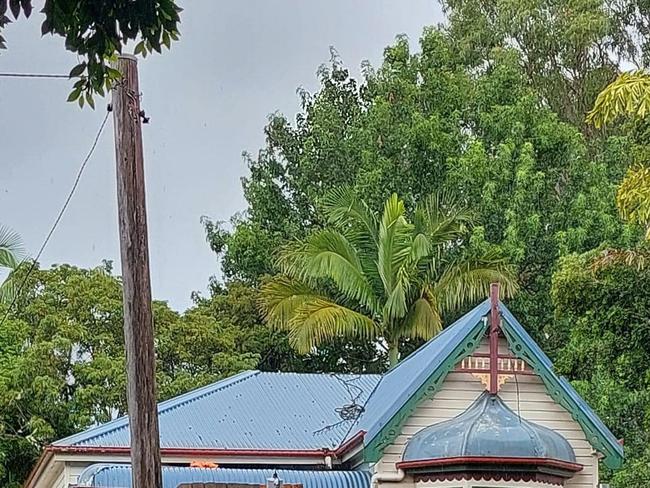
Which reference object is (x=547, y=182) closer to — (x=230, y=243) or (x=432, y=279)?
(x=432, y=279)

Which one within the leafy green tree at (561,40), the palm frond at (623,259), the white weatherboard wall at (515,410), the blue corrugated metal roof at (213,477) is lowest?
the blue corrugated metal roof at (213,477)

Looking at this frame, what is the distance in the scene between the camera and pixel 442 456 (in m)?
14.5

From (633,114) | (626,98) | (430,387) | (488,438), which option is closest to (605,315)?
(488,438)

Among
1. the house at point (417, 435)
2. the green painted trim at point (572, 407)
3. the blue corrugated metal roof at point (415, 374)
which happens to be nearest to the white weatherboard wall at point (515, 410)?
the house at point (417, 435)

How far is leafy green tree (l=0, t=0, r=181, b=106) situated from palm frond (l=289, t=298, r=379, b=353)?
18.2m

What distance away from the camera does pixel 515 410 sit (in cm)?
1556

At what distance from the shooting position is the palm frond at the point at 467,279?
2542cm

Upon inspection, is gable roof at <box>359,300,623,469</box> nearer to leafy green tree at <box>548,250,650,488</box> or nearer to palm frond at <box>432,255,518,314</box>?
leafy green tree at <box>548,250,650,488</box>

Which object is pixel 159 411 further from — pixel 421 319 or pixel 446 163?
pixel 446 163

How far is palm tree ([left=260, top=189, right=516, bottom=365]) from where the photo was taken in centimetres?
2472

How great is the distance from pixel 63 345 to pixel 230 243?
5.65 meters

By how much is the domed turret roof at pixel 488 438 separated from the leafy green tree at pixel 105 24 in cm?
952

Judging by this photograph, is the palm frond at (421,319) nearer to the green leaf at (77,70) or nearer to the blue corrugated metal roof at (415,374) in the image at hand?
the blue corrugated metal roof at (415,374)

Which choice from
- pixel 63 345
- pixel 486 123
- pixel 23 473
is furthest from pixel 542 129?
pixel 23 473
